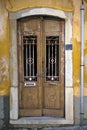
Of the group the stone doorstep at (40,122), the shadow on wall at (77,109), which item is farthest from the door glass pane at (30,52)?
the shadow on wall at (77,109)

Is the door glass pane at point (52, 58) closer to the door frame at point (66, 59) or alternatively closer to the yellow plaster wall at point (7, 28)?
the door frame at point (66, 59)

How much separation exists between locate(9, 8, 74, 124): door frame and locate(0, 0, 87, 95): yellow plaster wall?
4.2 inches

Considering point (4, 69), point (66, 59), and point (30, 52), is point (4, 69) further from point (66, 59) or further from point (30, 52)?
point (66, 59)

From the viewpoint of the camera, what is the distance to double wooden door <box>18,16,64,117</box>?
29.7ft

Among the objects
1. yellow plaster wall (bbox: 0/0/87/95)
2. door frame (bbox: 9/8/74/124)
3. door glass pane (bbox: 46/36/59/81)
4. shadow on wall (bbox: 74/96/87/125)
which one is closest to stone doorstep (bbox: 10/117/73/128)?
door frame (bbox: 9/8/74/124)

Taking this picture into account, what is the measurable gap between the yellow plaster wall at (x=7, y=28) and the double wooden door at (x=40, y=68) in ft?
1.23

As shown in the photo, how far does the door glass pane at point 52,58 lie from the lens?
911 centimetres

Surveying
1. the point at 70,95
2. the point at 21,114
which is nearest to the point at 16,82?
the point at 21,114

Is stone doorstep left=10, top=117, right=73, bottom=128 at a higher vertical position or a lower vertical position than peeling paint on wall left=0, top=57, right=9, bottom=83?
lower

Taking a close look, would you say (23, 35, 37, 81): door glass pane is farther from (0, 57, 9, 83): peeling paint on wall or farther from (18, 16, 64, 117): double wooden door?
(0, 57, 9, 83): peeling paint on wall

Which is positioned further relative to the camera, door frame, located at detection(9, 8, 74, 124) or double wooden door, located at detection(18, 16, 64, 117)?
double wooden door, located at detection(18, 16, 64, 117)

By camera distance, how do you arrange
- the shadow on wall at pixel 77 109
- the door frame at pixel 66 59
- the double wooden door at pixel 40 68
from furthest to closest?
the double wooden door at pixel 40 68, the shadow on wall at pixel 77 109, the door frame at pixel 66 59

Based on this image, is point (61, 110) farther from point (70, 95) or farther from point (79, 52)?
point (79, 52)

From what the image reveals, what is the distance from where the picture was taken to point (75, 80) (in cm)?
889
